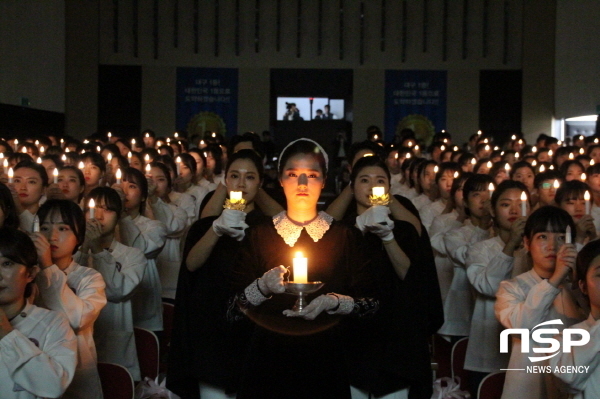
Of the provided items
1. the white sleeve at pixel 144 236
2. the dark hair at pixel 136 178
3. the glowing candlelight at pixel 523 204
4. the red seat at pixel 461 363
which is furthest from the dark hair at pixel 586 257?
the dark hair at pixel 136 178

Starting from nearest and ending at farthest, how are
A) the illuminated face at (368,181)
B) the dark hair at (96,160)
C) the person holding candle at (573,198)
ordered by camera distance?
1. the illuminated face at (368,181)
2. the person holding candle at (573,198)
3. the dark hair at (96,160)

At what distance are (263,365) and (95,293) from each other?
1285mm

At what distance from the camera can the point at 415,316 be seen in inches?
172

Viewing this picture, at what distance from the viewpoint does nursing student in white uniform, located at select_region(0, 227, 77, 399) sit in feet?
11.3

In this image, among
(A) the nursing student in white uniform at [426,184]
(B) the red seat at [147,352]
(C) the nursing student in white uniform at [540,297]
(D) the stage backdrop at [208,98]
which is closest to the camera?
(C) the nursing student in white uniform at [540,297]

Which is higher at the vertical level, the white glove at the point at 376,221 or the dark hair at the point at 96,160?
the dark hair at the point at 96,160

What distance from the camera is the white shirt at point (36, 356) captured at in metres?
3.43

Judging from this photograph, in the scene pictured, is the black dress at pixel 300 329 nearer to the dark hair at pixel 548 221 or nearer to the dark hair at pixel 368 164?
the dark hair at pixel 368 164

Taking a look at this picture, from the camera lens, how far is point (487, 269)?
17.8ft

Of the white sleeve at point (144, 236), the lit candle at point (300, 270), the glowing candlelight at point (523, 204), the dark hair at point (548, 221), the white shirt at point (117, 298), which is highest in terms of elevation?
the glowing candlelight at point (523, 204)

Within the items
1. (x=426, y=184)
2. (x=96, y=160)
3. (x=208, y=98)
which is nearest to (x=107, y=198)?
(x=96, y=160)

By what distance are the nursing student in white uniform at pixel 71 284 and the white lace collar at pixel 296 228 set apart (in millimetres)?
1082

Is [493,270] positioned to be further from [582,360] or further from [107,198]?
[107,198]

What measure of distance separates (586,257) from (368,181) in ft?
3.78
